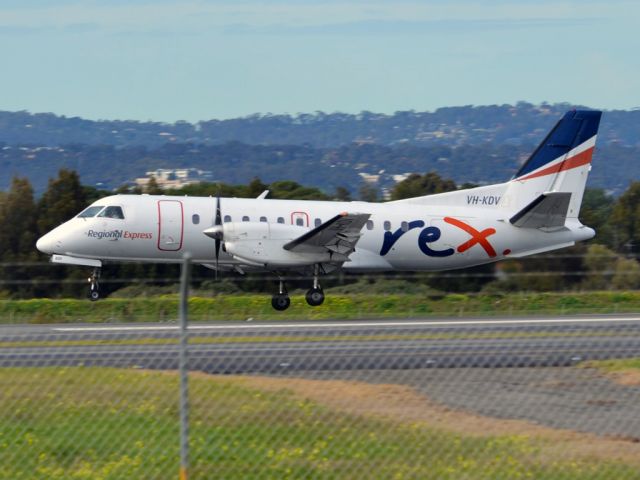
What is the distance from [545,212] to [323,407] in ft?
50.4

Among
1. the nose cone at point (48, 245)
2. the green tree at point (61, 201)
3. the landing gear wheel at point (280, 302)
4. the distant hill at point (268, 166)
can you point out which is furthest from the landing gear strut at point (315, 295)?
the distant hill at point (268, 166)

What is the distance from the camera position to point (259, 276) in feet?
103

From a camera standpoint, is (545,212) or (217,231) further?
(545,212)

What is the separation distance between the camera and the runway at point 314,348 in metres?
15.2

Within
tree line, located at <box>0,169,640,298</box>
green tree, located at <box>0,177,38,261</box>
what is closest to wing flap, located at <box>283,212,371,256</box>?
tree line, located at <box>0,169,640,298</box>

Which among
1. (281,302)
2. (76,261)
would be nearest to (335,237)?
(281,302)

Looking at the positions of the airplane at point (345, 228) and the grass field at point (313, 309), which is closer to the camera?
the airplane at point (345, 228)

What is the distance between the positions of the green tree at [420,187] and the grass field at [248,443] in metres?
31.3

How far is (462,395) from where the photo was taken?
12.6 m

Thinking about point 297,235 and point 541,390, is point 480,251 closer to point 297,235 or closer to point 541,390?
point 297,235

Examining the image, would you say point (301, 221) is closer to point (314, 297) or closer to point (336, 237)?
point (336, 237)

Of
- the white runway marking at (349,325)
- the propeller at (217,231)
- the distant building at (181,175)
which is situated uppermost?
the propeller at (217,231)

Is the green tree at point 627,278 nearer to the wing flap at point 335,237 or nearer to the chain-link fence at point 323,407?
the wing flap at point 335,237

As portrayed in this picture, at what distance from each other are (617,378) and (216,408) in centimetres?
579
